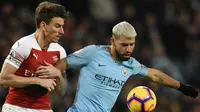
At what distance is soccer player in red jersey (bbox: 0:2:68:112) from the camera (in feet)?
22.3

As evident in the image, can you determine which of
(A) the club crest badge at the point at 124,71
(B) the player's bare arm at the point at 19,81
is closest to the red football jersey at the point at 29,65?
(B) the player's bare arm at the point at 19,81

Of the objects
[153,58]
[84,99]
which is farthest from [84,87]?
[153,58]

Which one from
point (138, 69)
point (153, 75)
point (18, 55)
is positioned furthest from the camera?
point (153, 75)

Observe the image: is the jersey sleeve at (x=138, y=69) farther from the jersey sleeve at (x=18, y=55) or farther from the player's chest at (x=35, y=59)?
the jersey sleeve at (x=18, y=55)

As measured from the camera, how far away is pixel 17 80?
22.0 feet

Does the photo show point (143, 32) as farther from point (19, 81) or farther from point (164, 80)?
point (19, 81)

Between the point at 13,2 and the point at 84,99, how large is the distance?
6.42 m

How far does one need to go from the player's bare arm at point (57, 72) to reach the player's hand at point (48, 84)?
4.3 inches

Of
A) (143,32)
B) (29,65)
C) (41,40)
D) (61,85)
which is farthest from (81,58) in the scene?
(143,32)

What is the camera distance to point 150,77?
7.69 meters

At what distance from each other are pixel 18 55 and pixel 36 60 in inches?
9.1

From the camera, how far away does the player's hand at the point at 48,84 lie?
667 cm

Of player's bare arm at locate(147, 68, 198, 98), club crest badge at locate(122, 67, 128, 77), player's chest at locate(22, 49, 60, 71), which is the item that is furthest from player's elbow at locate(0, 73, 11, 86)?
player's bare arm at locate(147, 68, 198, 98)

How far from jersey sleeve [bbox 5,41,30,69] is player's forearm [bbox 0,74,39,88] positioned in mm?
144
